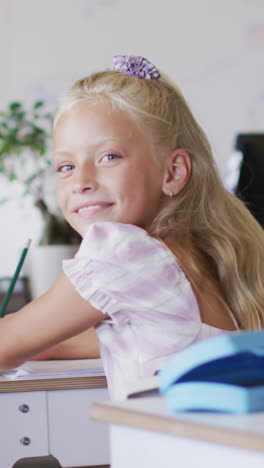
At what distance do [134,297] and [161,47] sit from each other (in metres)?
2.72

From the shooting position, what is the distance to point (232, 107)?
356cm

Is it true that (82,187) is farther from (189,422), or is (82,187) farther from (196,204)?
(189,422)

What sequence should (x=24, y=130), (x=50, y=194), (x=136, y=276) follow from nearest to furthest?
(x=136, y=276) → (x=24, y=130) → (x=50, y=194)

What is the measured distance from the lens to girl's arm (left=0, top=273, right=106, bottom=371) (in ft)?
3.36

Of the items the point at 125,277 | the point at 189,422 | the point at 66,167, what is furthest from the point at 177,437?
the point at 66,167

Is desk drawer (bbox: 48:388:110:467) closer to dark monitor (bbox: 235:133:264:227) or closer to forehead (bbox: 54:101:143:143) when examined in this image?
forehead (bbox: 54:101:143:143)

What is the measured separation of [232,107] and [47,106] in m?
0.82

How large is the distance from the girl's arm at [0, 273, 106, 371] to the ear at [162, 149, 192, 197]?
235 mm

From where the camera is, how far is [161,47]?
3562mm

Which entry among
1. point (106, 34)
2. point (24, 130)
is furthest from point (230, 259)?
point (106, 34)

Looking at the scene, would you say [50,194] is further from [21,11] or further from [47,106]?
[21,11]

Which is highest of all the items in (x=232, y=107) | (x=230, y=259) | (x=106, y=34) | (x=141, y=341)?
(x=106, y=34)

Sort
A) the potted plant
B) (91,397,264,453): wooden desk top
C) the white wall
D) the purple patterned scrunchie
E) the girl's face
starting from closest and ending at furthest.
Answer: (91,397,264,453): wooden desk top < the girl's face < the purple patterned scrunchie < the potted plant < the white wall

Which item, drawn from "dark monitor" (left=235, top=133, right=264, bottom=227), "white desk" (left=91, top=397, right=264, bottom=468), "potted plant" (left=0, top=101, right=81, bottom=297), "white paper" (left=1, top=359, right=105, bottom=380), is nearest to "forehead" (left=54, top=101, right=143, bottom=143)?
"white paper" (left=1, top=359, right=105, bottom=380)
